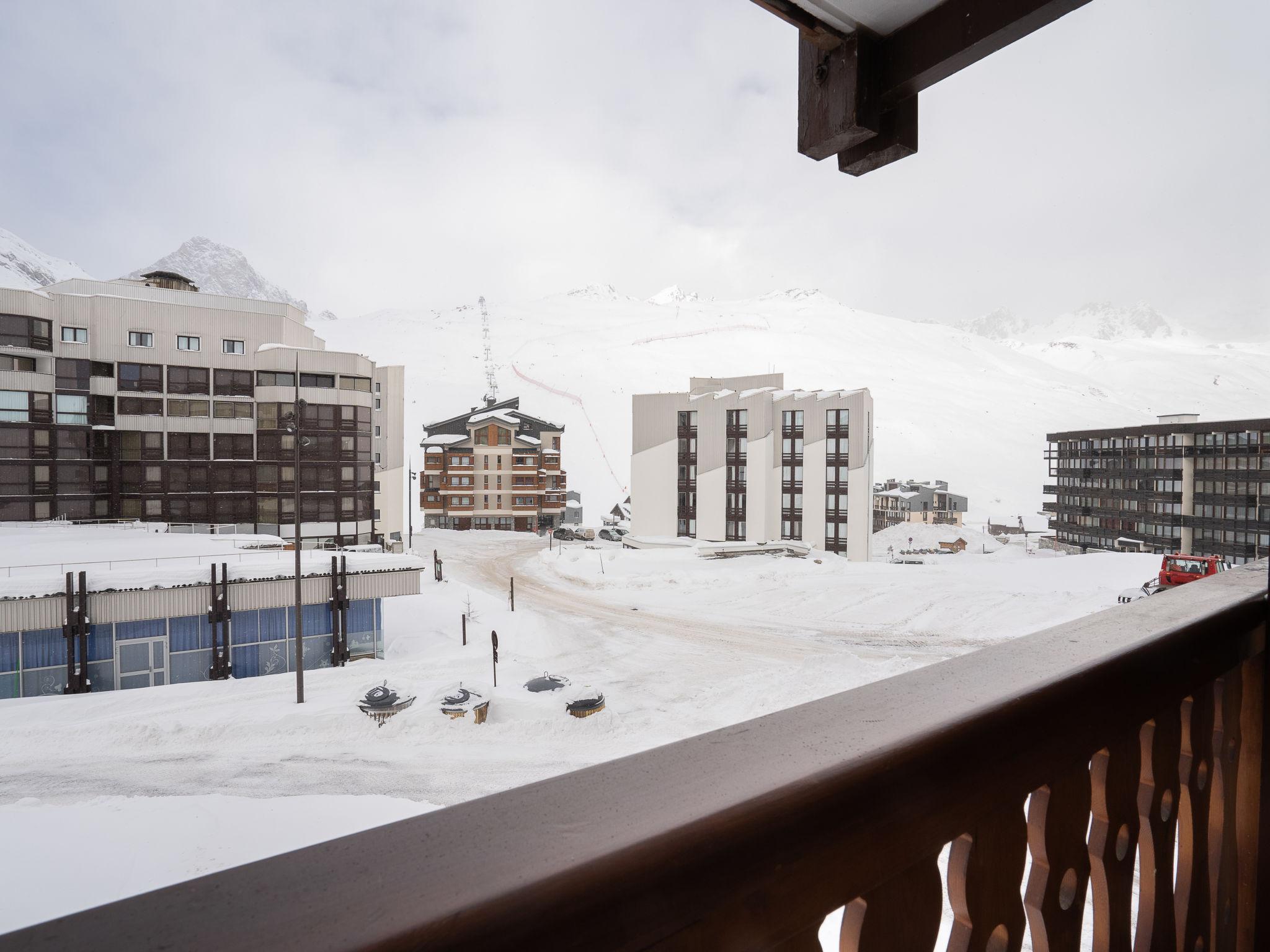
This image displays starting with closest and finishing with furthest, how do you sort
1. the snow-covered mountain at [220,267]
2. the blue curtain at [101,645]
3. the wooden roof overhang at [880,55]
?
the wooden roof overhang at [880,55] → the blue curtain at [101,645] → the snow-covered mountain at [220,267]

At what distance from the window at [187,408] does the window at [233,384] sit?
0.41m

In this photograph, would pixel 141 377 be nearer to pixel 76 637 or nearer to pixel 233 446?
pixel 233 446

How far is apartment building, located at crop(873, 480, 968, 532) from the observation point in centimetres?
3538

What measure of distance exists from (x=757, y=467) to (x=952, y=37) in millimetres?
20062

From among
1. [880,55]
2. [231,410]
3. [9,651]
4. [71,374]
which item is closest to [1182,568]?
[880,55]

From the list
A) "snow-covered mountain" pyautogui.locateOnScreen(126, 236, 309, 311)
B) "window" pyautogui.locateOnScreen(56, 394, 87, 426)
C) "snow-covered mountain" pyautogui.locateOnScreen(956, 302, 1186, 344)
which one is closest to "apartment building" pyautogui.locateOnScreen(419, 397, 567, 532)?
"snow-covered mountain" pyautogui.locateOnScreen(126, 236, 309, 311)

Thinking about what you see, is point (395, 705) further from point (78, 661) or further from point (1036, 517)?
point (1036, 517)

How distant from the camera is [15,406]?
8414 millimetres

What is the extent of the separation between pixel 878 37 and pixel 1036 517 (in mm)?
45861

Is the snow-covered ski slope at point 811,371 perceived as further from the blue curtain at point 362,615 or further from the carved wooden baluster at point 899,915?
the carved wooden baluster at point 899,915

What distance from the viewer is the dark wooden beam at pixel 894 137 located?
119cm

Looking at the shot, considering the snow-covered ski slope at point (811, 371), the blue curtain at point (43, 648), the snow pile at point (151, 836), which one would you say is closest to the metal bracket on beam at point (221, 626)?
the blue curtain at point (43, 648)

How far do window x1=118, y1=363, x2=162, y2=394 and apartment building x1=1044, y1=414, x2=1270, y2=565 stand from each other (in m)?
18.0

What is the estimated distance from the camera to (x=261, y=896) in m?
0.23
